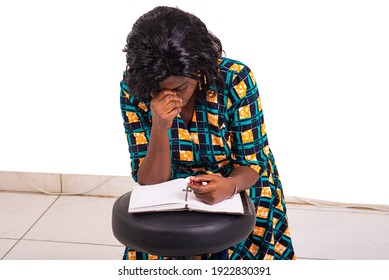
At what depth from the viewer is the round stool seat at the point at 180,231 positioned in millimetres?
1247

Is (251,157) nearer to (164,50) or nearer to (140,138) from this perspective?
(140,138)

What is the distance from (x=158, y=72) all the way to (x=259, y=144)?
1.44 ft

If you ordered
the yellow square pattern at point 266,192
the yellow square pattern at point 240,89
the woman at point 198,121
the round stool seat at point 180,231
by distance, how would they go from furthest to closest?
1. the yellow square pattern at point 266,192
2. the yellow square pattern at point 240,89
3. the woman at point 198,121
4. the round stool seat at point 180,231

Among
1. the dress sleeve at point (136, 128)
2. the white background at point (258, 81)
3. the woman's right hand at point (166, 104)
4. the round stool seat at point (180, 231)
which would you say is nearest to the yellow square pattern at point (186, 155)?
the dress sleeve at point (136, 128)

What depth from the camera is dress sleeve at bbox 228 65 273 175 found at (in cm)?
159

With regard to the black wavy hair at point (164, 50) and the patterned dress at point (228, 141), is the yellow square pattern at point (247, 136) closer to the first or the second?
the patterned dress at point (228, 141)

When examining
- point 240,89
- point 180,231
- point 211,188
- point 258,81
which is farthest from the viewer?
point 258,81

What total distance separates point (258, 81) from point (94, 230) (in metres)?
1.11

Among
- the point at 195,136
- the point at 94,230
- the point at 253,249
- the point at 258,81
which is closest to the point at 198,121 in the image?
the point at 195,136

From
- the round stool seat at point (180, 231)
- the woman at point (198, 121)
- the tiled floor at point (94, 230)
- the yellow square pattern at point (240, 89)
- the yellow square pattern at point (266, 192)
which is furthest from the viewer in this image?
the tiled floor at point (94, 230)

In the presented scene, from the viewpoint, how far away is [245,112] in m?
1.59

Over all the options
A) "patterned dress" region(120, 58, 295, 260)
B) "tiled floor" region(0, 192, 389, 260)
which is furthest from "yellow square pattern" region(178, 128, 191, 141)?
"tiled floor" region(0, 192, 389, 260)
